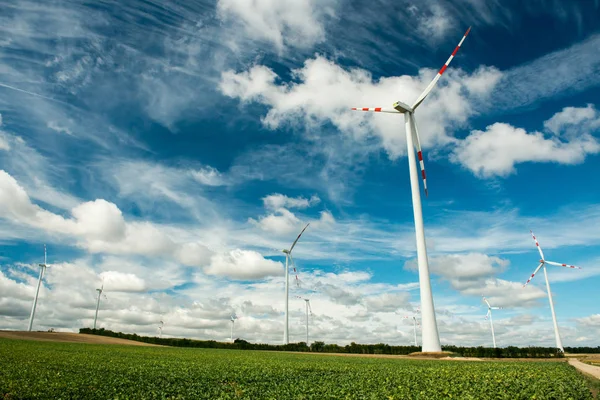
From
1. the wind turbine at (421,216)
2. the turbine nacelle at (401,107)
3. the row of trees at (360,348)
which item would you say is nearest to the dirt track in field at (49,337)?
the row of trees at (360,348)

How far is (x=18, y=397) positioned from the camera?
15.6 meters

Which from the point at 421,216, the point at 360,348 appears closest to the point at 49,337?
the point at 360,348

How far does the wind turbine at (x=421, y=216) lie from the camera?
5516 cm

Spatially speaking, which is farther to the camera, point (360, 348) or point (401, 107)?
point (360, 348)

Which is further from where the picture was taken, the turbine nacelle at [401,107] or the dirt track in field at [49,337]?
the dirt track in field at [49,337]

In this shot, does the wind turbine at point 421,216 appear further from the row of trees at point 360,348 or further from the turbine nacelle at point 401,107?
the row of trees at point 360,348

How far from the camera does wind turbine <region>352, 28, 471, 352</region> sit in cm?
5516

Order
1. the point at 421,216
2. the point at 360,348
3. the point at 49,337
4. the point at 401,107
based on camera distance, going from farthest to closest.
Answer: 1. the point at 49,337
2. the point at 360,348
3. the point at 401,107
4. the point at 421,216

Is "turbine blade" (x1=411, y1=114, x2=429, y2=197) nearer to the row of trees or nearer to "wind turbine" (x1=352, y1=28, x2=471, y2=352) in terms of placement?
"wind turbine" (x1=352, y1=28, x2=471, y2=352)

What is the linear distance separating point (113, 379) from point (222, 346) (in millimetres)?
90330

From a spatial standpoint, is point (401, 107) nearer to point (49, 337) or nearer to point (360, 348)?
point (360, 348)

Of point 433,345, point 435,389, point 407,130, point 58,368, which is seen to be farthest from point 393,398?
point 407,130

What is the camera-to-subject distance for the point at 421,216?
2363 inches

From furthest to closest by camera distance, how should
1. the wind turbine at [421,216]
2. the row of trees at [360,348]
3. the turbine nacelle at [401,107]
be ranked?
the row of trees at [360,348], the turbine nacelle at [401,107], the wind turbine at [421,216]
